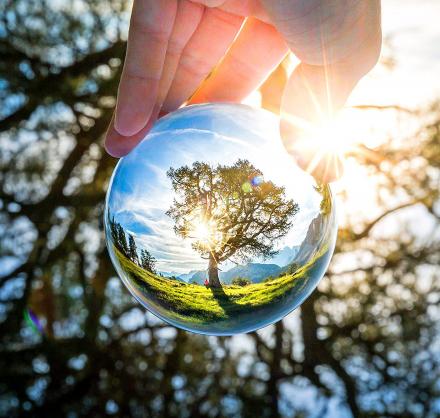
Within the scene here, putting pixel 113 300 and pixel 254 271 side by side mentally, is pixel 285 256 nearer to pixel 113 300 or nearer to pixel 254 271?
pixel 254 271

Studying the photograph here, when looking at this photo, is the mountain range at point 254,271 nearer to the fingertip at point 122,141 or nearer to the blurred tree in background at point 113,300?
the fingertip at point 122,141

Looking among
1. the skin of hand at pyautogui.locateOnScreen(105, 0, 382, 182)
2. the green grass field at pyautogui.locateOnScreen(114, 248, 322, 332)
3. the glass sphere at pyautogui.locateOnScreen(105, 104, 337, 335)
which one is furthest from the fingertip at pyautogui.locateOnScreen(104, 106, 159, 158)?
the green grass field at pyautogui.locateOnScreen(114, 248, 322, 332)

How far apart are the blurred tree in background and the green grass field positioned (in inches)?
98.9

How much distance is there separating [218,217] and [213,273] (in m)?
0.12

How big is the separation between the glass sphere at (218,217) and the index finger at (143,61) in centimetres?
20

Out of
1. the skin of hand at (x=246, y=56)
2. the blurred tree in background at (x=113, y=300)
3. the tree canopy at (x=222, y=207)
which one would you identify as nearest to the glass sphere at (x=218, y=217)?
the tree canopy at (x=222, y=207)

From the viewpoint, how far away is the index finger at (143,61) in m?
1.35

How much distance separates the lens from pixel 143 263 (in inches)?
46.8

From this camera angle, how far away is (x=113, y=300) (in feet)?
12.8

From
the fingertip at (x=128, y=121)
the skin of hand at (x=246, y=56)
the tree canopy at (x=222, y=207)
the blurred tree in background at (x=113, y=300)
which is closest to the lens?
the tree canopy at (x=222, y=207)

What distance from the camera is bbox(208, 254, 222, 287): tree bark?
1.12 meters

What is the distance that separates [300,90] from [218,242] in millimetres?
530

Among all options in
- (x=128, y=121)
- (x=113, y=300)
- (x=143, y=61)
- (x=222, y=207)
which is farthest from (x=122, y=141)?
(x=113, y=300)

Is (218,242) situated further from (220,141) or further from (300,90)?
(300,90)
